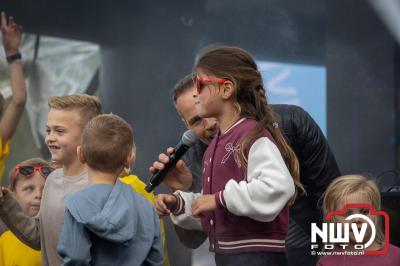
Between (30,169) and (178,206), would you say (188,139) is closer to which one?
(178,206)

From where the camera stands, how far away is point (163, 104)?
4836 mm

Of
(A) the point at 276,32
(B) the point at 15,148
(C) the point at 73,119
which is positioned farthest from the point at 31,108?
(C) the point at 73,119

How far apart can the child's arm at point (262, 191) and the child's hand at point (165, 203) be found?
10.6 inches

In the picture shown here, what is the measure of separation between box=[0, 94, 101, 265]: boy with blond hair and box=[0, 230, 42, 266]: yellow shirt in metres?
0.30

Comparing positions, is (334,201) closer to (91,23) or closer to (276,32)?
(276,32)

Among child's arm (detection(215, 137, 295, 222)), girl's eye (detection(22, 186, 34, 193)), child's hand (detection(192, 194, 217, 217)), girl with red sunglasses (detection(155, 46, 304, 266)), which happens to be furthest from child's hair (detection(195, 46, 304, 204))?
girl's eye (detection(22, 186, 34, 193))

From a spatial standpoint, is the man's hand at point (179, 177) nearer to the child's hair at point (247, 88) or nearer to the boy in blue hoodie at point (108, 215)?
the boy in blue hoodie at point (108, 215)

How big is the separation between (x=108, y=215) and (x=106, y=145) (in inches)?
8.0

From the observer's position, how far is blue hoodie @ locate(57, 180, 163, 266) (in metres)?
2.14

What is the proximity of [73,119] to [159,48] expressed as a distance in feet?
7.23

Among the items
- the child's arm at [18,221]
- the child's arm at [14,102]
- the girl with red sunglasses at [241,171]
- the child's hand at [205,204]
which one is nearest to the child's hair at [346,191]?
the girl with red sunglasses at [241,171]

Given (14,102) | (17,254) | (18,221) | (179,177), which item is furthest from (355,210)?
(14,102)

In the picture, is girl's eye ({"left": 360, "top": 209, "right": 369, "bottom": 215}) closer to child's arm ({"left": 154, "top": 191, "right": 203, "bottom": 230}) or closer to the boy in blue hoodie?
child's arm ({"left": 154, "top": 191, "right": 203, "bottom": 230})

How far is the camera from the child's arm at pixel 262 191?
2070 mm
